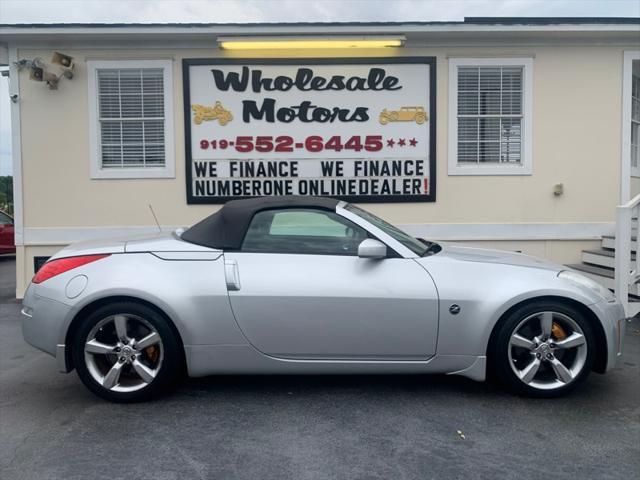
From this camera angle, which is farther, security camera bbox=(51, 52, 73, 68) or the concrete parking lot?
security camera bbox=(51, 52, 73, 68)

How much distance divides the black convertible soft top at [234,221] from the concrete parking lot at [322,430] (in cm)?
114

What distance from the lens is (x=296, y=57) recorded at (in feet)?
26.1

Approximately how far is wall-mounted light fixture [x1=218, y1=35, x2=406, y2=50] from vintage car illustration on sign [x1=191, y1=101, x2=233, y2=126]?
2.79ft

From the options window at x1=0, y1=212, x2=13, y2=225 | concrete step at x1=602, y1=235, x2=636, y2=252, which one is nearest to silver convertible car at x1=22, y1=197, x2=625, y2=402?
concrete step at x1=602, y1=235, x2=636, y2=252

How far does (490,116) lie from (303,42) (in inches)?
115

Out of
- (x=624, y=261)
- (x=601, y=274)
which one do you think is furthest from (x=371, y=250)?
(x=601, y=274)

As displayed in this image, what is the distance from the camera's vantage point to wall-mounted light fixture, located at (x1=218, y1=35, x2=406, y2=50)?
25.1ft

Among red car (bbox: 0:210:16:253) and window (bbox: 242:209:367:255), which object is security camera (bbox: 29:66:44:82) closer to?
window (bbox: 242:209:367:255)

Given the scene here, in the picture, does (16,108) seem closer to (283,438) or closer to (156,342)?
(156,342)

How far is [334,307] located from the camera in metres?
3.81

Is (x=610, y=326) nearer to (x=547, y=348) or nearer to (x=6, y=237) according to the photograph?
(x=547, y=348)

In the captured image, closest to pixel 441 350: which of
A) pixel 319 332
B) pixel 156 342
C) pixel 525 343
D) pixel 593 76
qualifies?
pixel 525 343

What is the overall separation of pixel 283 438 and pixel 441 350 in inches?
49.4

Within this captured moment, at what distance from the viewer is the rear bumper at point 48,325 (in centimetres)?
385
